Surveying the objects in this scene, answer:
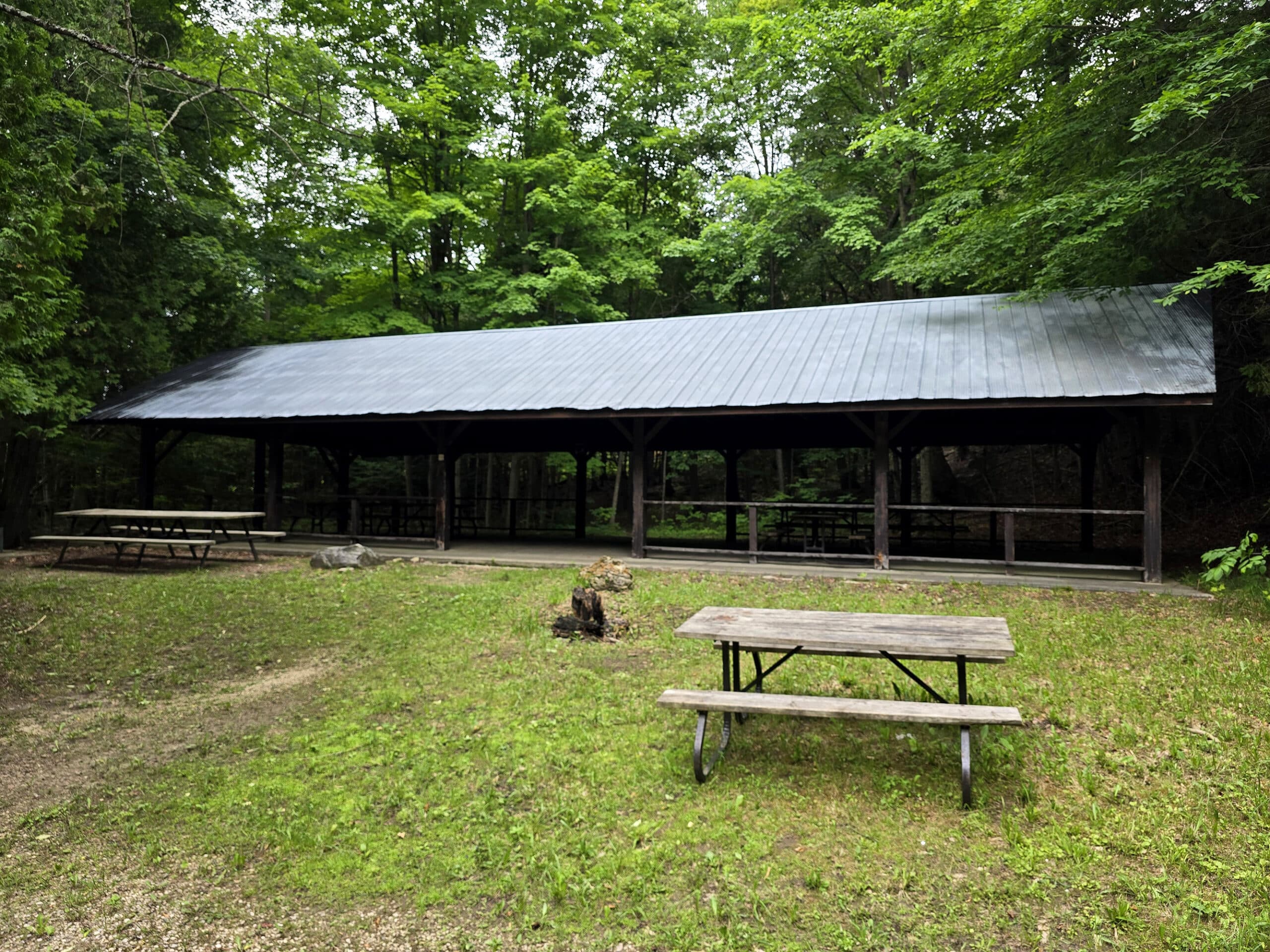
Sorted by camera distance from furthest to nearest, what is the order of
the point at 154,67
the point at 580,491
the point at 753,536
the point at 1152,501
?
the point at 580,491 → the point at 753,536 → the point at 1152,501 → the point at 154,67

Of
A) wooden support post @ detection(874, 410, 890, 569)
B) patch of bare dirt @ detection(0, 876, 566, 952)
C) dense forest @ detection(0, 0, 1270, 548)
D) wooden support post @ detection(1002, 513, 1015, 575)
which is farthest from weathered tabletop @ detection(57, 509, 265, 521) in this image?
wooden support post @ detection(1002, 513, 1015, 575)

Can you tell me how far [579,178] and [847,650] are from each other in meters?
20.1

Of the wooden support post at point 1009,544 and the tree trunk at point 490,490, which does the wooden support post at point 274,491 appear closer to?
the tree trunk at point 490,490

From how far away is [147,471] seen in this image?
14453 millimetres

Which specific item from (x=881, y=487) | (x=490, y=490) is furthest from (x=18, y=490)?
(x=881, y=487)

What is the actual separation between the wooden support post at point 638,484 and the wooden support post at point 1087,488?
6.94 metres

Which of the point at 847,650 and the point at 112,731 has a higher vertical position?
the point at 847,650

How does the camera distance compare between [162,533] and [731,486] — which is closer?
[162,533]

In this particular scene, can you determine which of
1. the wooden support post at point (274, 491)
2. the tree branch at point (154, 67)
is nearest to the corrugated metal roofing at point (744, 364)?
the wooden support post at point (274, 491)

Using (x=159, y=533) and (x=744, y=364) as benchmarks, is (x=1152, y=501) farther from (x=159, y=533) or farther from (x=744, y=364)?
(x=159, y=533)

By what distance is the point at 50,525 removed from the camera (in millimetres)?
18531

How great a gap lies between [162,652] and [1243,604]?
34.2ft

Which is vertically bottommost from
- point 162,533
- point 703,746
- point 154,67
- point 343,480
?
point 703,746

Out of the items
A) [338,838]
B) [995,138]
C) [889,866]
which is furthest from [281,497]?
[995,138]
